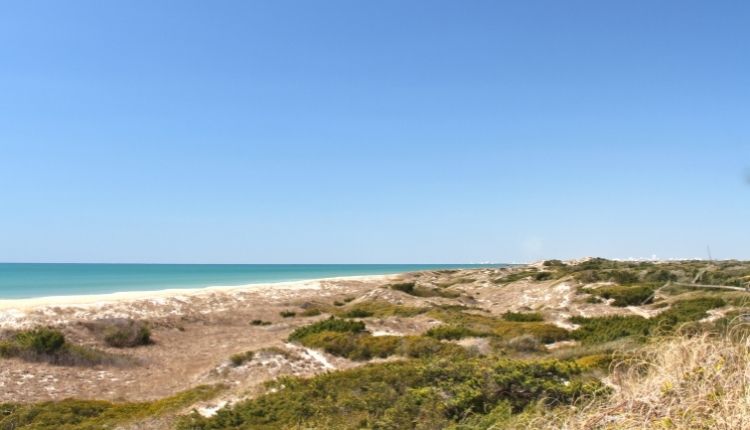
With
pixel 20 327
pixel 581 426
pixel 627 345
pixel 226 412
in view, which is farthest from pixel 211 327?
pixel 581 426

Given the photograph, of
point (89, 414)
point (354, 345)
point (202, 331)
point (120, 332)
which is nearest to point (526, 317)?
point (354, 345)

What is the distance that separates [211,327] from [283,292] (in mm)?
20582

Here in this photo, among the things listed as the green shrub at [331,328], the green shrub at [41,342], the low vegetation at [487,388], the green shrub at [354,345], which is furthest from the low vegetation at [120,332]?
the green shrub at [354,345]

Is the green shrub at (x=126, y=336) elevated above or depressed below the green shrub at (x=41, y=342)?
below

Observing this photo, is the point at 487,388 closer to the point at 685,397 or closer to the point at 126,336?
the point at 685,397

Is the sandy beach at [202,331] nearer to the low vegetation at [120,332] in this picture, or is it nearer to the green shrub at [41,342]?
the low vegetation at [120,332]

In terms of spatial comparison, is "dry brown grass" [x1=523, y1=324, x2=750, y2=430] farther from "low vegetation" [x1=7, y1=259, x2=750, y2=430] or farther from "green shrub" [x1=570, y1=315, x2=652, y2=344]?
"green shrub" [x1=570, y1=315, x2=652, y2=344]

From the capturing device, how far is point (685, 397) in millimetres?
6305

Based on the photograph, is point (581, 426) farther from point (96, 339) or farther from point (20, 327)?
point (20, 327)

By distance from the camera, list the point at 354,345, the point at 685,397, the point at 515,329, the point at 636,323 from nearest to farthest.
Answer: the point at 685,397
the point at 354,345
the point at 636,323
the point at 515,329

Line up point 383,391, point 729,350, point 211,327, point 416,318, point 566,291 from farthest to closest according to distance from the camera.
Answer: point 566,291
point 211,327
point 416,318
point 383,391
point 729,350

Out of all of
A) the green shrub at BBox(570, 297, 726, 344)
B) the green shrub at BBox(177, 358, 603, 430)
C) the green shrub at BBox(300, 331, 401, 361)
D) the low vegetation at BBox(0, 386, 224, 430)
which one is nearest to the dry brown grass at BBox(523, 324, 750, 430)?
the green shrub at BBox(177, 358, 603, 430)

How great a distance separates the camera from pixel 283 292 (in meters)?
54.9

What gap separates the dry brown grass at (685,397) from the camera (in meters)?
5.50
